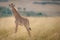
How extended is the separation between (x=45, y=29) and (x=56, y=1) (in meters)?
0.41

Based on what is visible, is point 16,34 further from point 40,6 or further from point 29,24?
point 40,6

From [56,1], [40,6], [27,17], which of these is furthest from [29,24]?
[56,1]

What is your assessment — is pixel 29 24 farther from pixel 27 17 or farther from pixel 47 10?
pixel 47 10

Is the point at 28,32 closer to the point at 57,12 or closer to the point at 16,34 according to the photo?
the point at 16,34

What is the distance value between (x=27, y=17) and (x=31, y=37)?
0.28 metres

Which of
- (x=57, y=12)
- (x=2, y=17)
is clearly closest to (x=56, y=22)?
(x=57, y=12)

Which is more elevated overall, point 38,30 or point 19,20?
point 19,20

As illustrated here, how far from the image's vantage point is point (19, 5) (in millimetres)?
2193

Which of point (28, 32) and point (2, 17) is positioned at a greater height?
point (2, 17)

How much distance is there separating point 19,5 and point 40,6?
0.95 feet

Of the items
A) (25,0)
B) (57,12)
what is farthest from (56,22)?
(25,0)

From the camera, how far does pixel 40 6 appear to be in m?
2.19

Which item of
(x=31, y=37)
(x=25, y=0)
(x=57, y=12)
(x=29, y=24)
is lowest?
(x=31, y=37)

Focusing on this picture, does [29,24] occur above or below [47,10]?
below
